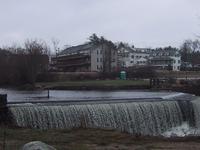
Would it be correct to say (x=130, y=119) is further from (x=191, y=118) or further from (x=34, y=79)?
(x=34, y=79)

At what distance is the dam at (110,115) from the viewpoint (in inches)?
941

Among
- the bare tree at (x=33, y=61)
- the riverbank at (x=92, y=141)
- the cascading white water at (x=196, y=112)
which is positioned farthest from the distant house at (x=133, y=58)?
the riverbank at (x=92, y=141)

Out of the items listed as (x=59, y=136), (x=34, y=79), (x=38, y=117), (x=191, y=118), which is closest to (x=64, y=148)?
(x=59, y=136)

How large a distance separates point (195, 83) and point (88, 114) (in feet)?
115

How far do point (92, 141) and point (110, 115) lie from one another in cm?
1115

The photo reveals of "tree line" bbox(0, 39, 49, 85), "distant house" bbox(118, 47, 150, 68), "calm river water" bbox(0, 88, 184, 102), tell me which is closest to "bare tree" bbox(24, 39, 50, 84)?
"tree line" bbox(0, 39, 49, 85)

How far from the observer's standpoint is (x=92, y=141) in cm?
1503

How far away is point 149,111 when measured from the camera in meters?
27.9

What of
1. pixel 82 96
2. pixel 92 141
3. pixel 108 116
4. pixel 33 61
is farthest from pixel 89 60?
pixel 92 141

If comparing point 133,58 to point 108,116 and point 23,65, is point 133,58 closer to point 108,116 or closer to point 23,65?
point 23,65

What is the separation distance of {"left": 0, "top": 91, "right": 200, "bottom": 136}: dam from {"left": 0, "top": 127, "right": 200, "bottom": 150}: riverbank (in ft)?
18.2

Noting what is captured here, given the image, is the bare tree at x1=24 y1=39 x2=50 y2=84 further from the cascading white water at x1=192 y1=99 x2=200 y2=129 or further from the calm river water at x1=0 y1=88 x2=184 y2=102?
the cascading white water at x1=192 y1=99 x2=200 y2=129

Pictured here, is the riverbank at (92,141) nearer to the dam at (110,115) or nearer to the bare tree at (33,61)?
the dam at (110,115)

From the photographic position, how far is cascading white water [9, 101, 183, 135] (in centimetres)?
2384
